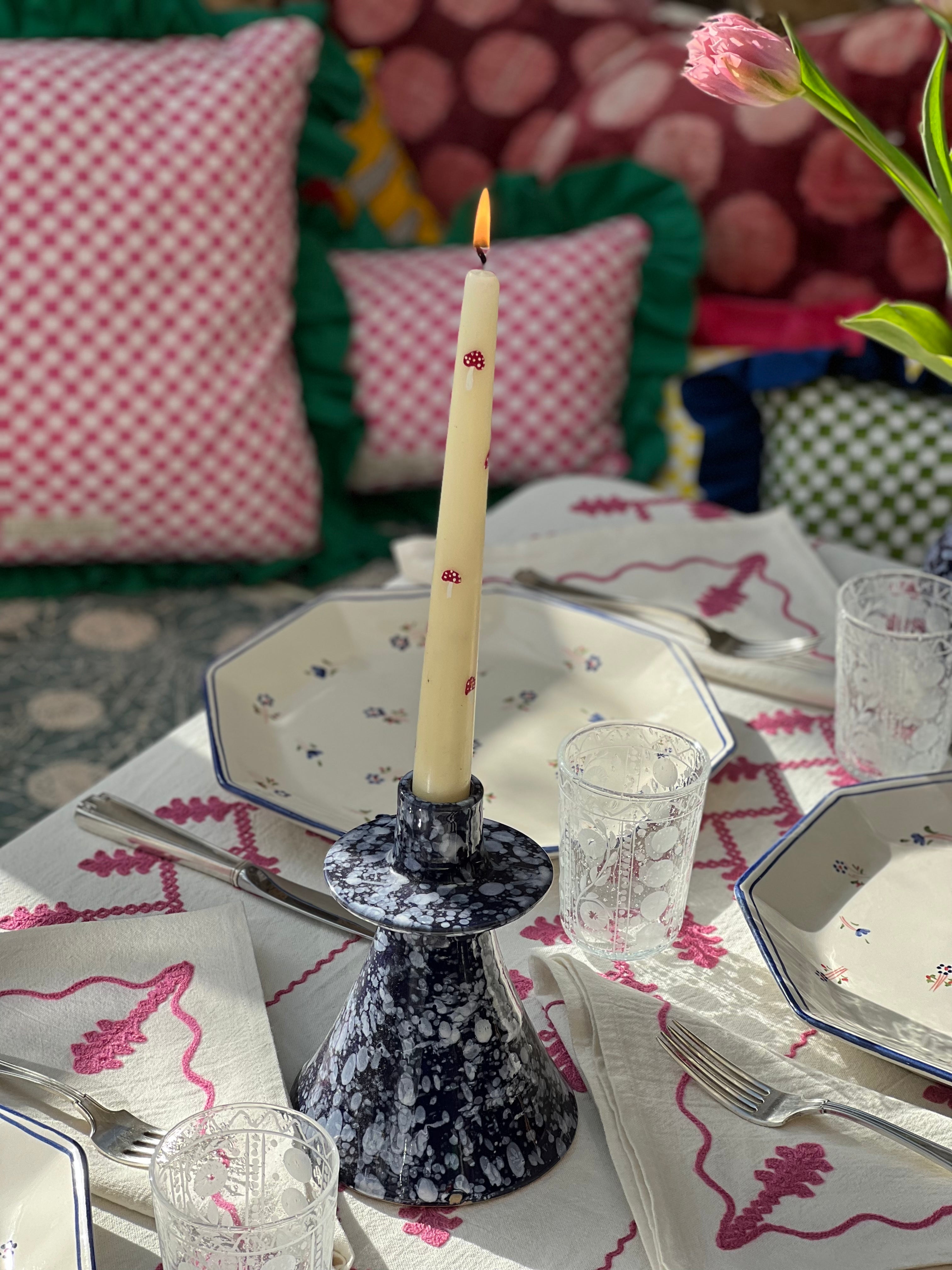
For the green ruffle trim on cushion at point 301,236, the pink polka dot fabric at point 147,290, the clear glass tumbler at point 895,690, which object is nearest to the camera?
the clear glass tumbler at point 895,690

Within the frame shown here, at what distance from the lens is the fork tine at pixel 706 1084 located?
462 mm

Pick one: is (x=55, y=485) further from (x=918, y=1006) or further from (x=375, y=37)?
(x=918, y=1006)

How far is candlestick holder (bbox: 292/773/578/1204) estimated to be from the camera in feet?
1.36

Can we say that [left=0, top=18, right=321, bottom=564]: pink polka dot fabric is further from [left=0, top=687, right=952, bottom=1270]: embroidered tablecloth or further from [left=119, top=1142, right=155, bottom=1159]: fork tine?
[left=119, top=1142, right=155, bottom=1159]: fork tine

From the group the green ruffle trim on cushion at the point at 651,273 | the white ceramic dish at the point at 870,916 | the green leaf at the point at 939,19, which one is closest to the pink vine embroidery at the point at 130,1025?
the white ceramic dish at the point at 870,916

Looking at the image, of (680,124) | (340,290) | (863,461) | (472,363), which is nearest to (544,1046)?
(472,363)

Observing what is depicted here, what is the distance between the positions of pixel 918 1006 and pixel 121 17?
1.32 meters

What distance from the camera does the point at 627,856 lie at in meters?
0.54

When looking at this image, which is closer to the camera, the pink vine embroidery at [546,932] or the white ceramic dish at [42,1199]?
the white ceramic dish at [42,1199]

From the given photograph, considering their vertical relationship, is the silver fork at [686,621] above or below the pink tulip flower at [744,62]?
below

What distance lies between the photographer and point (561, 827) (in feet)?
1.85

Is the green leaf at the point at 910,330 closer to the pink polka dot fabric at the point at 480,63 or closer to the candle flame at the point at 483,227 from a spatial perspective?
the candle flame at the point at 483,227

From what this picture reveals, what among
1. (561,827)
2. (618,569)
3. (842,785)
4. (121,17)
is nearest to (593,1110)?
(561,827)

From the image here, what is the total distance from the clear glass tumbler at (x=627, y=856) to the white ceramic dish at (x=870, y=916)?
0.04 metres
